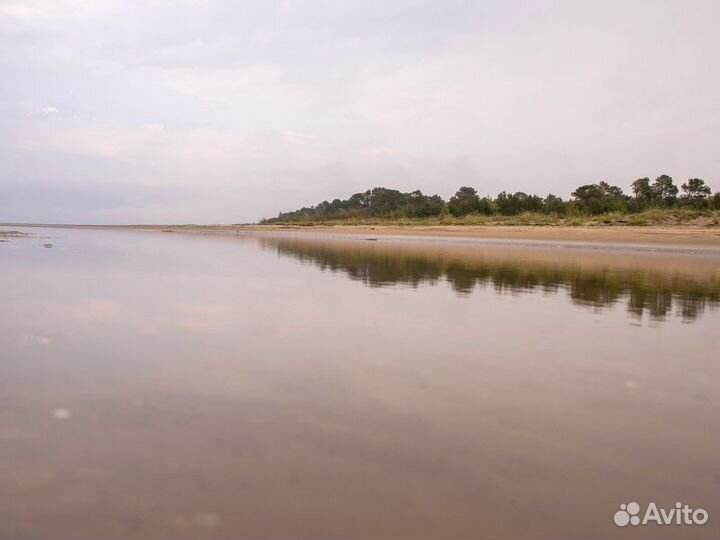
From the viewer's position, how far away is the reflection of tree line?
10.2m

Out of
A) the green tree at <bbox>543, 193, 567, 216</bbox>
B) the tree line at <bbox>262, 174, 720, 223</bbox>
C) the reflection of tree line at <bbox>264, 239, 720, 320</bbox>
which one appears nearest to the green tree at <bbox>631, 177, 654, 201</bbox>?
the tree line at <bbox>262, 174, 720, 223</bbox>

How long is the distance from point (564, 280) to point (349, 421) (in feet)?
35.2

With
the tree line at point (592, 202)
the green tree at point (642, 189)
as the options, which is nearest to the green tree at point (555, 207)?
the tree line at point (592, 202)

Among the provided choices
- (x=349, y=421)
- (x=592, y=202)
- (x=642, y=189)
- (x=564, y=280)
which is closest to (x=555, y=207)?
(x=592, y=202)

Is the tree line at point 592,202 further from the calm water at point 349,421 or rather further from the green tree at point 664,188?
the calm water at point 349,421

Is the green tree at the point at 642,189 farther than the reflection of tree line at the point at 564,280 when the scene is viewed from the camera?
Yes

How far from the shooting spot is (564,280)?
13.4 metres

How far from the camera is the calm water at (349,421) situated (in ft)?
9.11

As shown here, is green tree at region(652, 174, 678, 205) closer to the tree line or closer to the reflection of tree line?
the tree line

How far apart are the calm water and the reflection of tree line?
155 centimetres

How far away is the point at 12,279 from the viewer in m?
11.8

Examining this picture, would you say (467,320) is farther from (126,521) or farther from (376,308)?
(126,521)

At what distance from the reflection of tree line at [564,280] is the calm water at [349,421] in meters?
1.55

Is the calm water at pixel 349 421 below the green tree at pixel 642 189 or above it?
below
